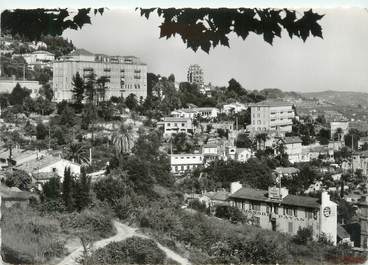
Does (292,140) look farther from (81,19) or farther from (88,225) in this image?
(81,19)

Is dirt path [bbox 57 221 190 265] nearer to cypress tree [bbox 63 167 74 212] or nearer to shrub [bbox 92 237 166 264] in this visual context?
shrub [bbox 92 237 166 264]

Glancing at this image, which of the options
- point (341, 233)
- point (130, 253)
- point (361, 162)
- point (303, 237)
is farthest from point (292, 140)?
point (130, 253)

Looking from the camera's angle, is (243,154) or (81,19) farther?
(243,154)

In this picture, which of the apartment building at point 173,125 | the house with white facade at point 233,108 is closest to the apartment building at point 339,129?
the house with white facade at point 233,108

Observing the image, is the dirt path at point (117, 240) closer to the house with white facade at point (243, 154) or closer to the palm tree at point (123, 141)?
the palm tree at point (123, 141)

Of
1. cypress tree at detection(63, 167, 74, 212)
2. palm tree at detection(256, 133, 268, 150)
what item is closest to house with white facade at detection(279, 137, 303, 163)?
palm tree at detection(256, 133, 268, 150)
